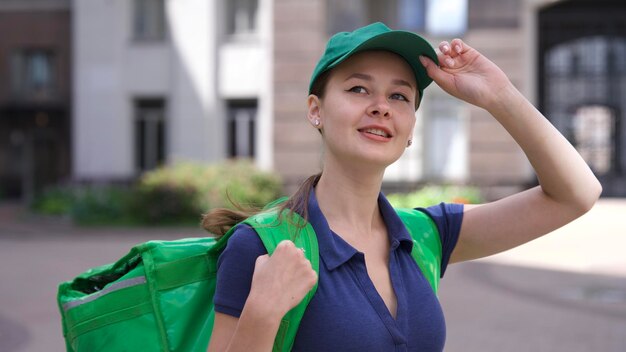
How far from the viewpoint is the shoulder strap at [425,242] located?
2338 mm

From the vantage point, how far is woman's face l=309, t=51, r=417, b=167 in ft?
7.10

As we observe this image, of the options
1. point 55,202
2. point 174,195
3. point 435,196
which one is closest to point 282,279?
point 435,196

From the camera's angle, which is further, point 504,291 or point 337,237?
point 504,291

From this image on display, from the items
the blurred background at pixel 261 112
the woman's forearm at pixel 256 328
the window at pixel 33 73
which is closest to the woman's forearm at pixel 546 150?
the woman's forearm at pixel 256 328

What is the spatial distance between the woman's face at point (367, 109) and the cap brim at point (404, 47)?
0.04m

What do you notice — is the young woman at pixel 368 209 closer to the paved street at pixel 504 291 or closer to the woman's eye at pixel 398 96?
the woman's eye at pixel 398 96

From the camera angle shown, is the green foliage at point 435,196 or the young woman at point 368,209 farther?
the green foliage at point 435,196

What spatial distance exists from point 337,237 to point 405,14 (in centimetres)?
2181

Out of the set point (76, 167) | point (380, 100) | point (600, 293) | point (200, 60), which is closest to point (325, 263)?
point (380, 100)

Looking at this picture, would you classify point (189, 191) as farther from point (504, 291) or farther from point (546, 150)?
point (546, 150)

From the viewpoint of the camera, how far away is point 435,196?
19.6 m

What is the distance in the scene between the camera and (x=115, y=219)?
71.6ft

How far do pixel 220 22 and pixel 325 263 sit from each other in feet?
76.9

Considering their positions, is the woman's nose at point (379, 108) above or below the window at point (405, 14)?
below
